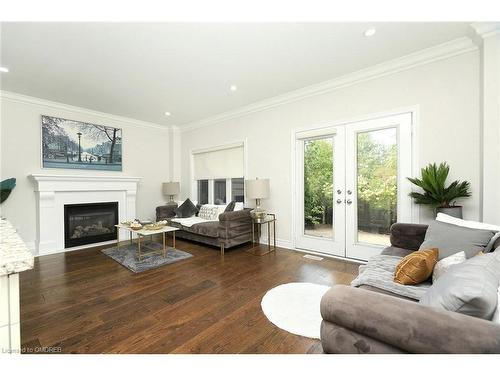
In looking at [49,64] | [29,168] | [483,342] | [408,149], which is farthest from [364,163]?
[29,168]

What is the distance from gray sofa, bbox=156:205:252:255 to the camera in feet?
12.0

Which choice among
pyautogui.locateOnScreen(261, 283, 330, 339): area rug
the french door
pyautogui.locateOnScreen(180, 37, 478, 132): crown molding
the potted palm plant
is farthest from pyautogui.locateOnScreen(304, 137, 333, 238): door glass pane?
pyautogui.locateOnScreen(261, 283, 330, 339): area rug

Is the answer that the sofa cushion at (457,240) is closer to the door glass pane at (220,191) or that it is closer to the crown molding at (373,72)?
the crown molding at (373,72)

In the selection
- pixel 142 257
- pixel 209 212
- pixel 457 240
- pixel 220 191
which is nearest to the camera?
pixel 457 240

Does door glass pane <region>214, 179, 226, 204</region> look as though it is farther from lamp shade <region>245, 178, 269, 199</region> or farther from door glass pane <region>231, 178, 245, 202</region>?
lamp shade <region>245, 178, 269, 199</region>

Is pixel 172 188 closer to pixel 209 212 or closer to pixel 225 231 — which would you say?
pixel 209 212

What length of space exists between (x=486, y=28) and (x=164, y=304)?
416cm

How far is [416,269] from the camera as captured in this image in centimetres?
151

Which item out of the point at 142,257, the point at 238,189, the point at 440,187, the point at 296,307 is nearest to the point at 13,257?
the point at 296,307

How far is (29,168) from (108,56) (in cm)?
274

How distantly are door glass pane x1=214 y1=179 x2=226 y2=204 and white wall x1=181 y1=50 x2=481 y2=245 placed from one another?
0.90 m

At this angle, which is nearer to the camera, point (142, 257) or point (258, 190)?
point (142, 257)

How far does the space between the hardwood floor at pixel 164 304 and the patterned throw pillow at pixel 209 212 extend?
117 centimetres

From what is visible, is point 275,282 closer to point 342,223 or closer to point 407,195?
point 342,223
